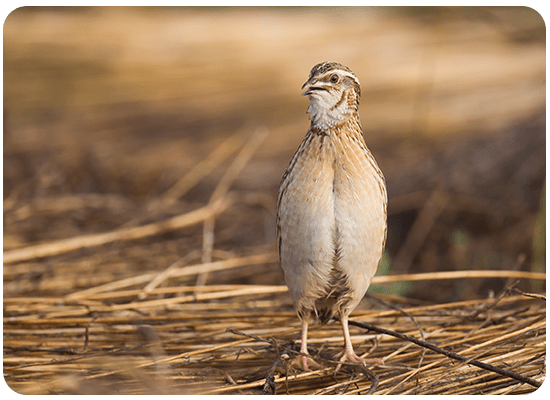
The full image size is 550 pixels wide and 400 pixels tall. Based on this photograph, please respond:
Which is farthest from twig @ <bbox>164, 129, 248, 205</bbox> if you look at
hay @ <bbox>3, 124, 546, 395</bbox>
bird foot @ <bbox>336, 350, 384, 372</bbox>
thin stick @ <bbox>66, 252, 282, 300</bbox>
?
bird foot @ <bbox>336, 350, 384, 372</bbox>

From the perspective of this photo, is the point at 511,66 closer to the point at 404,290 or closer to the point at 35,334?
the point at 404,290

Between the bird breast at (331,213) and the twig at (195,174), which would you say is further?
the twig at (195,174)

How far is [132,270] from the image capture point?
3.58 meters

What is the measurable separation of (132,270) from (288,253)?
180 centimetres

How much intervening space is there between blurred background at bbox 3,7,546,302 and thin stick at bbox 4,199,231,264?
156 millimetres

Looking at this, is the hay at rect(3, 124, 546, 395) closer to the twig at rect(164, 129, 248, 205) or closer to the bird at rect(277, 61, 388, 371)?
the bird at rect(277, 61, 388, 371)

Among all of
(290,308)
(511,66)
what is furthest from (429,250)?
(511,66)

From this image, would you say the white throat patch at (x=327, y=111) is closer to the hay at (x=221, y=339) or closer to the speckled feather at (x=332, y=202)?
the speckled feather at (x=332, y=202)

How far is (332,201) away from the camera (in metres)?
2.04

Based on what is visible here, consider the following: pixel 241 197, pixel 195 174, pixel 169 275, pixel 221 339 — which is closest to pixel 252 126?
pixel 195 174

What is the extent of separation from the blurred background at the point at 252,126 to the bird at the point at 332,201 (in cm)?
131

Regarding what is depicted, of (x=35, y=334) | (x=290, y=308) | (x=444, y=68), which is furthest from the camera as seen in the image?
(x=444, y=68)

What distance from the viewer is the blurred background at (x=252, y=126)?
3932 millimetres

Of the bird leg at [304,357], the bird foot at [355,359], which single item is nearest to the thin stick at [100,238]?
the bird leg at [304,357]
